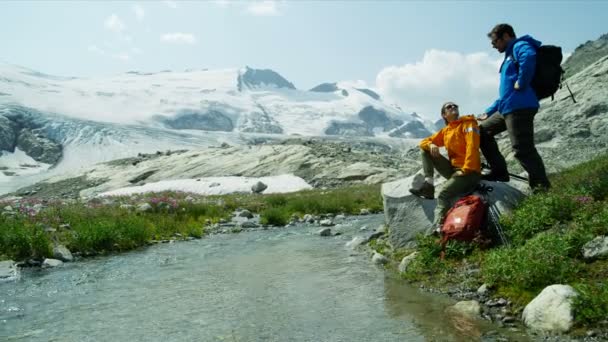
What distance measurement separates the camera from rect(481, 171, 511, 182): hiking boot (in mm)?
9430

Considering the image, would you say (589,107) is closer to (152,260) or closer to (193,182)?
(152,260)

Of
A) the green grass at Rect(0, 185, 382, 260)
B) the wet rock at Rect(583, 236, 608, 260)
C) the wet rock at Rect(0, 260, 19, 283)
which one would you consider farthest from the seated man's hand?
the green grass at Rect(0, 185, 382, 260)

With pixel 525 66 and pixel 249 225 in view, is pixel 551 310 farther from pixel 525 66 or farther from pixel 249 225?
pixel 249 225

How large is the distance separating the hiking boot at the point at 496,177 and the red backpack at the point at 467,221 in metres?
1.30

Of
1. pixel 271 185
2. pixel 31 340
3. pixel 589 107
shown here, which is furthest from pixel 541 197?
pixel 271 185

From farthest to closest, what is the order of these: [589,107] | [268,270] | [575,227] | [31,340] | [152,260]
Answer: [589,107] → [152,260] → [268,270] → [575,227] → [31,340]

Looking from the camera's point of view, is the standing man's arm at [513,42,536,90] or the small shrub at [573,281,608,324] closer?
the small shrub at [573,281,608,324]

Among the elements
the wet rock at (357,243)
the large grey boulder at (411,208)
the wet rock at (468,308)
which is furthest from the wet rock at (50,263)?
the wet rock at (468,308)

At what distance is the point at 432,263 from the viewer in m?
8.33

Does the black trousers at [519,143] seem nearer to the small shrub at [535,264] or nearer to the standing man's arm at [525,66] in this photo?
the standing man's arm at [525,66]

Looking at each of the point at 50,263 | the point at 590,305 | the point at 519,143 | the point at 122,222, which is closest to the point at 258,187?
the point at 122,222

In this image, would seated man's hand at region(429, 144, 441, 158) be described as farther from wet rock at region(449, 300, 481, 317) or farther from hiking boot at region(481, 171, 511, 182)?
wet rock at region(449, 300, 481, 317)

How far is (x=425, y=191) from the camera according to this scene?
389 inches

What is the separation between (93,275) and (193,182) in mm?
35375
